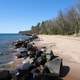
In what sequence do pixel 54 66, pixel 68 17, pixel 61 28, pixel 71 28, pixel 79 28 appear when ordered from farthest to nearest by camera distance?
pixel 61 28 → pixel 71 28 → pixel 68 17 → pixel 79 28 → pixel 54 66

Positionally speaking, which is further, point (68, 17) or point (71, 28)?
point (71, 28)

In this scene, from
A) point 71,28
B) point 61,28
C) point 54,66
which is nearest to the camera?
point 54,66

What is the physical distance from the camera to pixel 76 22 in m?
79.6

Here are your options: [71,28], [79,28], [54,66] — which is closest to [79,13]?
[79,28]

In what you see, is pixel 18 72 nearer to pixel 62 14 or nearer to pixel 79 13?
pixel 79 13

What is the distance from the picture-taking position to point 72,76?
42.1 ft

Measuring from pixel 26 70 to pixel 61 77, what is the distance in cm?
216

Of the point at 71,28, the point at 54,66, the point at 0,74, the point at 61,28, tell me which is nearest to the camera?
the point at 0,74

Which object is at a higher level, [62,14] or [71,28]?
[62,14]

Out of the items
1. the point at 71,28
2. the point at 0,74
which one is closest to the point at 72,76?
the point at 0,74

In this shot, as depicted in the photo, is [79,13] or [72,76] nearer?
[72,76]

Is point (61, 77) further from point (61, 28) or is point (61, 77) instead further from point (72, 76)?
point (61, 28)

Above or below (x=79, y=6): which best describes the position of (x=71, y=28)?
below

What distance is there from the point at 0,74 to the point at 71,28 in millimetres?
82785
